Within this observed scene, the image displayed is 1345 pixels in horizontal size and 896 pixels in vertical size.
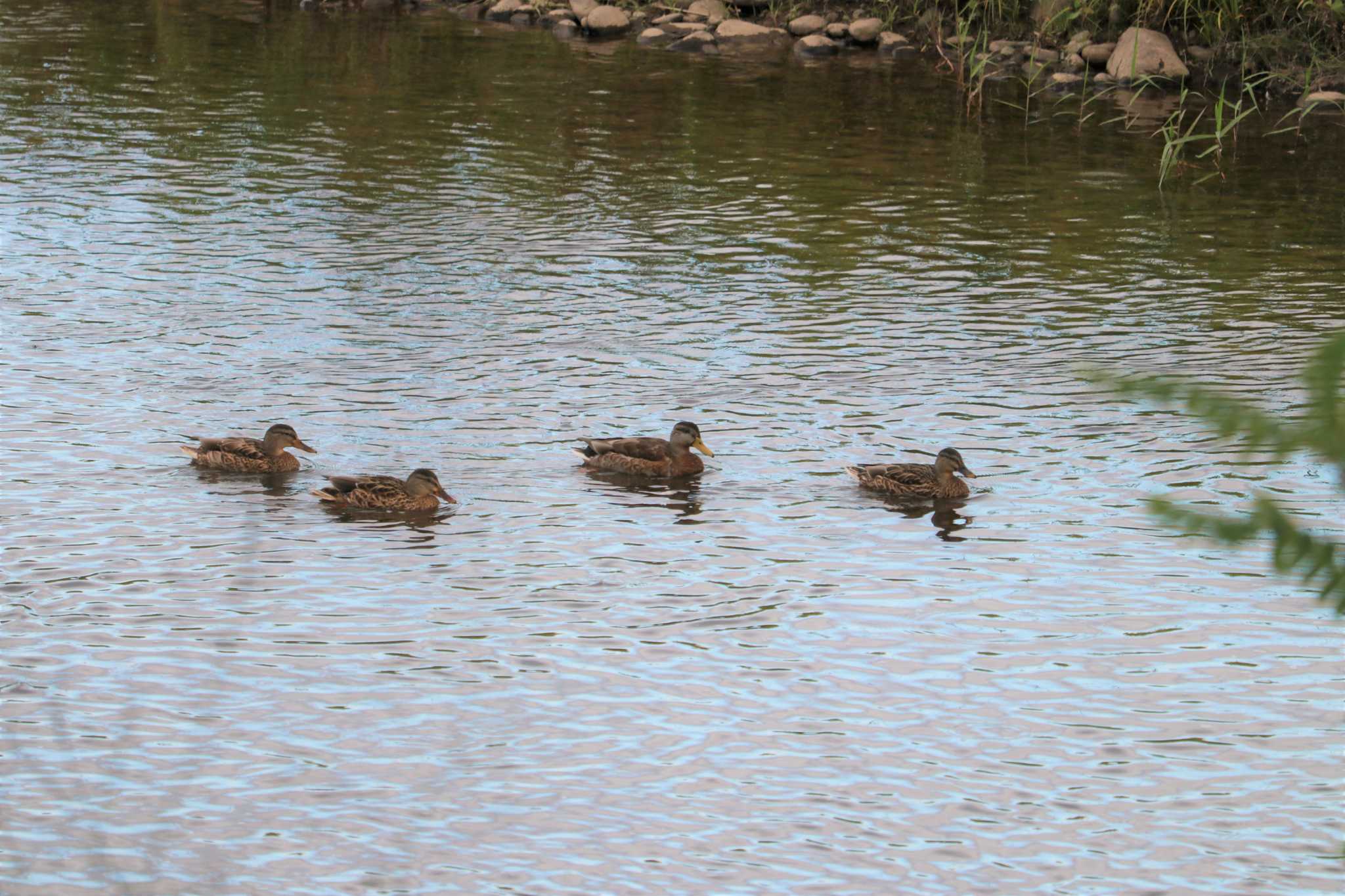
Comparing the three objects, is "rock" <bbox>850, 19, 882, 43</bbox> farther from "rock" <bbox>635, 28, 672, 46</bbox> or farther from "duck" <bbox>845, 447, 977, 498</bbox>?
"duck" <bbox>845, 447, 977, 498</bbox>

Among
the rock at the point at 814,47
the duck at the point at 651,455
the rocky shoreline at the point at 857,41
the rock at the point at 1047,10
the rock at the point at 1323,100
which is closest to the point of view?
the duck at the point at 651,455

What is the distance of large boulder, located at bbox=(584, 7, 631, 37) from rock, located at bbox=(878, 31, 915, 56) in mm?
4920

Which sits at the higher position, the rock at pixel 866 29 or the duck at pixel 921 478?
the rock at pixel 866 29

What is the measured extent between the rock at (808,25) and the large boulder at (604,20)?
10.5ft

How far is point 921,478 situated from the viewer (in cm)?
1074

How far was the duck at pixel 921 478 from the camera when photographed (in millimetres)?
Answer: 10742

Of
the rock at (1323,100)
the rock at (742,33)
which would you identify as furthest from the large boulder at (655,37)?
the rock at (1323,100)

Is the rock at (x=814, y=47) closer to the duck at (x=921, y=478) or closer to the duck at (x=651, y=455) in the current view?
the duck at (x=651, y=455)

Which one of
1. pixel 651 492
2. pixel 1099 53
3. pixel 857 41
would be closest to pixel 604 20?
pixel 857 41

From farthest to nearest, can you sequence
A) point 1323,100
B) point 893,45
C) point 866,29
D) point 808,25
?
point 808,25 < point 866,29 < point 893,45 < point 1323,100

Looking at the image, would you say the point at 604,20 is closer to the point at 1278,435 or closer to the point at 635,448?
the point at 635,448

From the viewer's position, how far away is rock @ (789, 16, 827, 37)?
30469 millimetres

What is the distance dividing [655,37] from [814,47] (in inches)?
116

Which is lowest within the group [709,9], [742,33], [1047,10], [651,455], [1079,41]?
[651,455]
